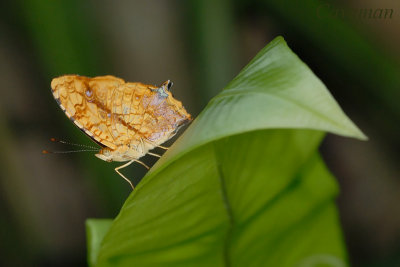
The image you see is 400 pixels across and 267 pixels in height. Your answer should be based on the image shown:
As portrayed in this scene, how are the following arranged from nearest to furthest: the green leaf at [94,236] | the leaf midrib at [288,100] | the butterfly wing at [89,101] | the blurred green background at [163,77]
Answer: the leaf midrib at [288,100] → the green leaf at [94,236] → the butterfly wing at [89,101] → the blurred green background at [163,77]

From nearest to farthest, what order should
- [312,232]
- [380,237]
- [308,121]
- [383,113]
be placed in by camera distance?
[308,121], [312,232], [383,113], [380,237]

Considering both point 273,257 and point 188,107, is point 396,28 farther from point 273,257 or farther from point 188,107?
point 273,257

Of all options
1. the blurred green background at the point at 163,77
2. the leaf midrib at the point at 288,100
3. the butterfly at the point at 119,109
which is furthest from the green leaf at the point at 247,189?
the blurred green background at the point at 163,77

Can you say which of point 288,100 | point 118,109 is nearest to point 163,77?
point 118,109

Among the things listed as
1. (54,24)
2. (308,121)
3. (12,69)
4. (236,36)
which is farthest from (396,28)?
(308,121)

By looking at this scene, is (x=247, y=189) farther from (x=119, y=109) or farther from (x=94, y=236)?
(x=119, y=109)

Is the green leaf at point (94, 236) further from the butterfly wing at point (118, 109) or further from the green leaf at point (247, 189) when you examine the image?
the butterfly wing at point (118, 109)

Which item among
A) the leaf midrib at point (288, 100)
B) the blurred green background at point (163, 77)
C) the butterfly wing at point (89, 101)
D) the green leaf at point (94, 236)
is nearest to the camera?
the leaf midrib at point (288, 100)
